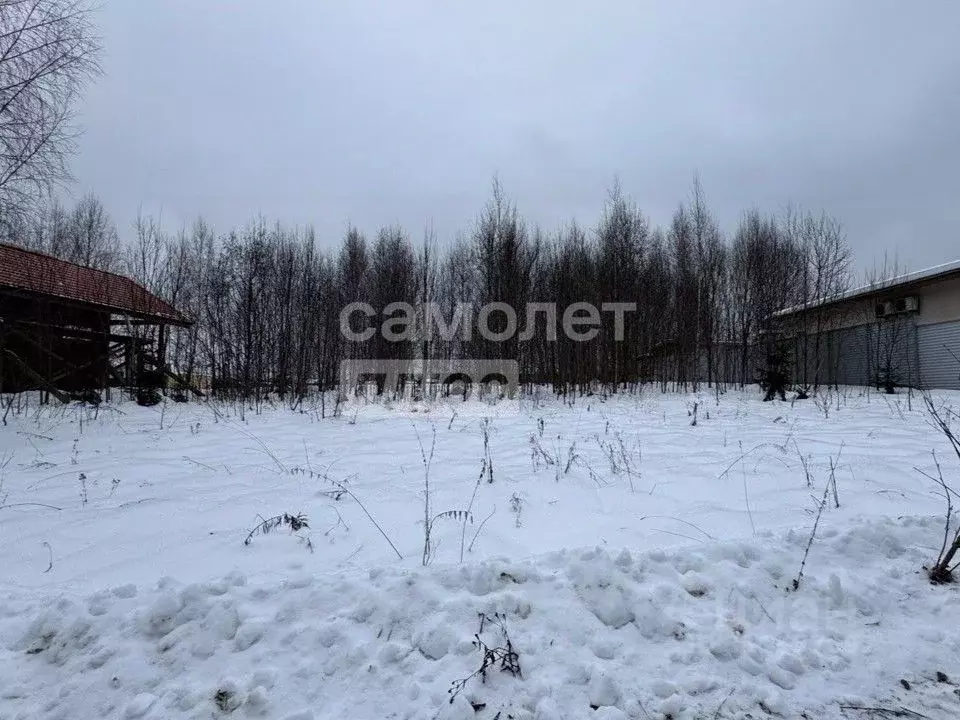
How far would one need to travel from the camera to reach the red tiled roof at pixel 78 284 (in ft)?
38.5

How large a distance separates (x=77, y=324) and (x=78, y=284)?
125 cm

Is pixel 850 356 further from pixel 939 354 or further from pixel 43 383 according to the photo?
pixel 43 383

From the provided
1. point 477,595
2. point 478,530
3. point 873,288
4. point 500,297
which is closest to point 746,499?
point 478,530

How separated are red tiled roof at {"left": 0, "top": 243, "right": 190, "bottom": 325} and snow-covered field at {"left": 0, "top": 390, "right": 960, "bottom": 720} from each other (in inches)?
414

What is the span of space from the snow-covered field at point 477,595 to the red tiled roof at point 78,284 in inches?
414

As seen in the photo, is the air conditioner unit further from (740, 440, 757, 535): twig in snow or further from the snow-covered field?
(740, 440, 757, 535): twig in snow

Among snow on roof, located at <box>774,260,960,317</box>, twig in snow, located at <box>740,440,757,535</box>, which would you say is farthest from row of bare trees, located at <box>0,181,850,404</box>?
twig in snow, located at <box>740,440,757,535</box>

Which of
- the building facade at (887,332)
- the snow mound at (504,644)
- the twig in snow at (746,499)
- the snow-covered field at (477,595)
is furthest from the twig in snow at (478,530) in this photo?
the building facade at (887,332)

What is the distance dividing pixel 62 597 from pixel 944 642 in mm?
4199

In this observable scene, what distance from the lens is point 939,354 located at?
15164mm

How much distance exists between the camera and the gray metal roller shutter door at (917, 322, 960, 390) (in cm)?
1467

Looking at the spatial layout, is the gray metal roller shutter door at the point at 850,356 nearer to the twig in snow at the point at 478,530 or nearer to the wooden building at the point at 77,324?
the twig in snow at the point at 478,530

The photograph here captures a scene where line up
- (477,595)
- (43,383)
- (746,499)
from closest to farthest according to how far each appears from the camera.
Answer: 1. (477,595)
2. (746,499)
3. (43,383)

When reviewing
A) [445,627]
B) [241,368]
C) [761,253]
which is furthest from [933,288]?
[241,368]
